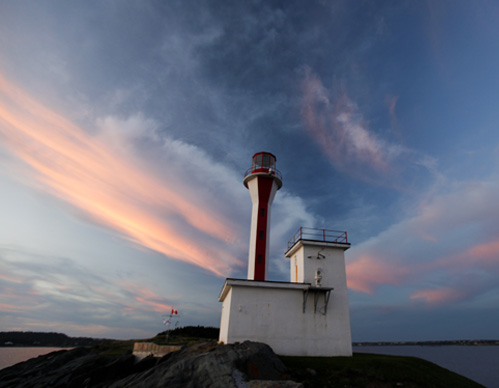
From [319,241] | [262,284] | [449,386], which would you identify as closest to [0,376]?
[262,284]

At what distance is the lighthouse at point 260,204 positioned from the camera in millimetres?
27953

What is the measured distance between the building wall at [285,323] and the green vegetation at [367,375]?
2.75m

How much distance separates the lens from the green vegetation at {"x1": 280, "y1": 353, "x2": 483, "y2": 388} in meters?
14.6

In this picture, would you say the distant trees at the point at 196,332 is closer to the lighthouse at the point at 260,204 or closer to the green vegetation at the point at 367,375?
the lighthouse at the point at 260,204

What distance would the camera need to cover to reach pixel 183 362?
15219mm

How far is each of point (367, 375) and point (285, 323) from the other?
21.9 feet

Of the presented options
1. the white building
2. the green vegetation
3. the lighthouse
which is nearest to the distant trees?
the lighthouse

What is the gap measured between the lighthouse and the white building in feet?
17.3

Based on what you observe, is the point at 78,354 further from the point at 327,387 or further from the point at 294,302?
the point at 327,387

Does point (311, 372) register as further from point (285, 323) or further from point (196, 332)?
point (196, 332)

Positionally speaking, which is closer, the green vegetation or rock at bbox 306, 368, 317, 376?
the green vegetation

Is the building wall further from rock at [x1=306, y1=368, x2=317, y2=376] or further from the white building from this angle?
rock at [x1=306, y1=368, x2=317, y2=376]

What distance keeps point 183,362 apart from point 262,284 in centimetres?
797

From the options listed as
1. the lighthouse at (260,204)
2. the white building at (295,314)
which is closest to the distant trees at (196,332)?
the lighthouse at (260,204)
